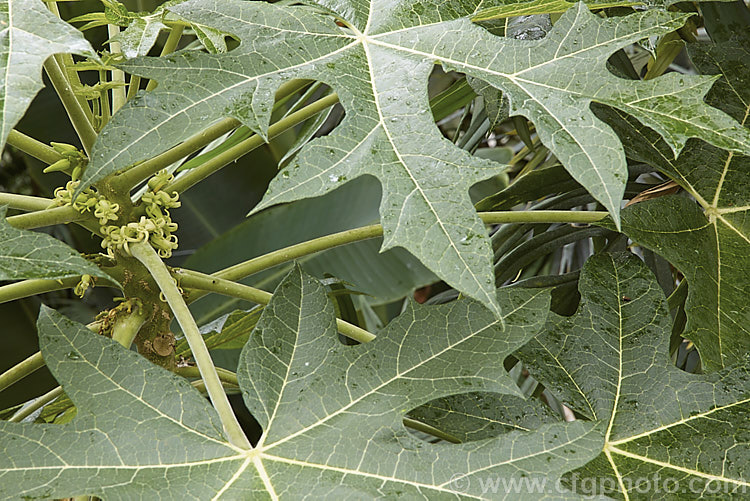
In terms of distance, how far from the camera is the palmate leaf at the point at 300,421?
1.45 feet

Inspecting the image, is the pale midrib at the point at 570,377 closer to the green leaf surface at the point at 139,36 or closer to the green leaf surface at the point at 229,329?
the green leaf surface at the point at 229,329

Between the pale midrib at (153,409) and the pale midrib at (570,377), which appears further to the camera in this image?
the pale midrib at (570,377)

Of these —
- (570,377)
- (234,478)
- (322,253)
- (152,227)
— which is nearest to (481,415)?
(570,377)

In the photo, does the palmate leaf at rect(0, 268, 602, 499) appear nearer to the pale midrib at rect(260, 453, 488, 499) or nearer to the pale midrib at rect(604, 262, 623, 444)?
the pale midrib at rect(260, 453, 488, 499)

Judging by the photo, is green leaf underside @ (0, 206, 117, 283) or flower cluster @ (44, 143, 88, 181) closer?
green leaf underside @ (0, 206, 117, 283)

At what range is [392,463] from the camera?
456 mm

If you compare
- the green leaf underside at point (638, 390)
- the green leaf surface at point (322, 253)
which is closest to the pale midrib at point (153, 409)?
the green leaf underside at point (638, 390)

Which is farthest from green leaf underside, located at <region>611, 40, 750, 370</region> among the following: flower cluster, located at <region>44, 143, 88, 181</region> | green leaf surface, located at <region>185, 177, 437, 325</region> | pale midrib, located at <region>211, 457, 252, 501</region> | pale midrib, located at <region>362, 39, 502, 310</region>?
green leaf surface, located at <region>185, 177, 437, 325</region>

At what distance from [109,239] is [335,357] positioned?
233 millimetres

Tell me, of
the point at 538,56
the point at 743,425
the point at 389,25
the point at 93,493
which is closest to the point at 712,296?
the point at 743,425

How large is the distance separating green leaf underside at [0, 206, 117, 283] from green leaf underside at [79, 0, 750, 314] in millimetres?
53

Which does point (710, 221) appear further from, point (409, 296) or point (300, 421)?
point (300, 421)

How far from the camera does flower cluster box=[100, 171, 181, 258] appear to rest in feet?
1.92

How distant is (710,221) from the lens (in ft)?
2.10
